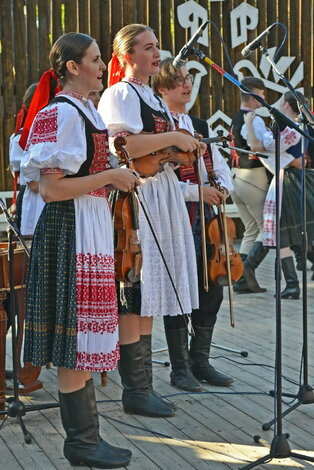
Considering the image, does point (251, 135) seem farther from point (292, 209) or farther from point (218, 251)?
point (218, 251)

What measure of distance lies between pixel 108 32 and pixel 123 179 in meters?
6.13

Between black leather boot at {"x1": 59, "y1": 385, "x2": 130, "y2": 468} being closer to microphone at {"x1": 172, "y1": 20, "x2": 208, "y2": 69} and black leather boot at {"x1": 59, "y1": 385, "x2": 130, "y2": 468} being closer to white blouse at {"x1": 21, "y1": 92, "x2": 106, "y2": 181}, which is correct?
white blouse at {"x1": 21, "y1": 92, "x2": 106, "y2": 181}

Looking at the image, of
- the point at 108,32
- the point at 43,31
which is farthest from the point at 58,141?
the point at 108,32

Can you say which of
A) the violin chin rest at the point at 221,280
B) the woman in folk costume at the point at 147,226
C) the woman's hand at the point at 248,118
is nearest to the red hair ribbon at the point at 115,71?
the woman in folk costume at the point at 147,226

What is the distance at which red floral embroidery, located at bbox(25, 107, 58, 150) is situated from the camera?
2.85 m

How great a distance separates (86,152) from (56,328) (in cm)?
64

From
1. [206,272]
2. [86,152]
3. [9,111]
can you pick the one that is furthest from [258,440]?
[9,111]

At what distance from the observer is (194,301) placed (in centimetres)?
372

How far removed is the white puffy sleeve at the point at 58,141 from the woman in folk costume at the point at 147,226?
2.06ft

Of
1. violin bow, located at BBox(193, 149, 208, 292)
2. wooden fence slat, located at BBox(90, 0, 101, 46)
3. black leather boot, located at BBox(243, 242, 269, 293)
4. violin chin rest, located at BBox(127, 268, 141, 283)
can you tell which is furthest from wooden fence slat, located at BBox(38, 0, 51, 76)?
violin chin rest, located at BBox(127, 268, 141, 283)

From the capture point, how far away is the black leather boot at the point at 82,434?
298 cm

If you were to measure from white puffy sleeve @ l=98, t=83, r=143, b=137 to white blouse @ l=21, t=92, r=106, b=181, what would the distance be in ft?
1.86

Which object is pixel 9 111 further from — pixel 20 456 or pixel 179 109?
pixel 20 456

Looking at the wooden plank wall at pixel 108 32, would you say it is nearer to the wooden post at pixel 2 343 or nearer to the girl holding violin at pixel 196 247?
the girl holding violin at pixel 196 247
